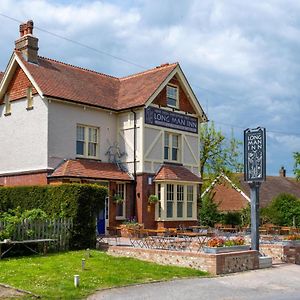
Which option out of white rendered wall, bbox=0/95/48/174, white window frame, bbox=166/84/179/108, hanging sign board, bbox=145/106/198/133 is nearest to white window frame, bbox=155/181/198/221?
hanging sign board, bbox=145/106/198/133

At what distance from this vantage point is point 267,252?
870 inches

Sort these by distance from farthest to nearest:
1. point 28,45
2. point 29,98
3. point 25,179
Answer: point 28,45
point 29,98
point 25,179

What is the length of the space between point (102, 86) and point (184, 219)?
939 centimetres

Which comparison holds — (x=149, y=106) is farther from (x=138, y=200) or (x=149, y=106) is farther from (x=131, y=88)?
(x=138, y=200)

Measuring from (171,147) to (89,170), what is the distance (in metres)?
6.24

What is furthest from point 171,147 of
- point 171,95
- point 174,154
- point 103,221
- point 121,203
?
point 103,221

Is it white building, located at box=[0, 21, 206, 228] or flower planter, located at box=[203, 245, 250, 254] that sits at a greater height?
white building, located at box=[0, 21, 206, 228]

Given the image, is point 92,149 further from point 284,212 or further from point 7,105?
point 284,212

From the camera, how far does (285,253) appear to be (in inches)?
851

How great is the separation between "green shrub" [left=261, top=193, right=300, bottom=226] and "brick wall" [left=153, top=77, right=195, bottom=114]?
11.2 metres

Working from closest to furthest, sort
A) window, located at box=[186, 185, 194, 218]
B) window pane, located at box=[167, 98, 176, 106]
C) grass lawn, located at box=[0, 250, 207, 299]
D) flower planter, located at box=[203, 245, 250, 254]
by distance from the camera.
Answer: grass lawn, located at box=[0, 250, 207, 299] < flower planter, located at box=[203, 245, 250, 254] < window pane, located at box=[167, 98, 176, 106] < window, located at box=[186, 185, 194, 218]

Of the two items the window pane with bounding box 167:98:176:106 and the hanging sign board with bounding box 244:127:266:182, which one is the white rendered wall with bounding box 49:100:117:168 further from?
the hanging sign board with bounding box 244:127:266:182

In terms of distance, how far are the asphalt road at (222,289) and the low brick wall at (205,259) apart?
19.1 inches

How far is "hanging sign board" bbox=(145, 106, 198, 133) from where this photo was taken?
31.3m
